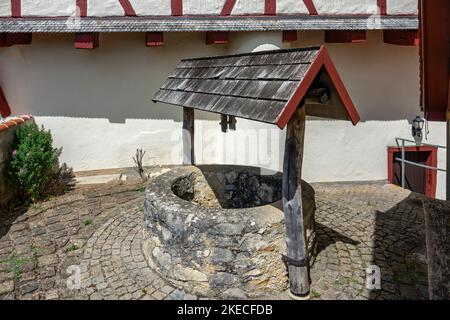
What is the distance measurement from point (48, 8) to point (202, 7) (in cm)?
297

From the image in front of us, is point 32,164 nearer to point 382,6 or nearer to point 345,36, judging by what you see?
point 345,36

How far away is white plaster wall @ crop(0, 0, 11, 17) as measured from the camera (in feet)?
20.7

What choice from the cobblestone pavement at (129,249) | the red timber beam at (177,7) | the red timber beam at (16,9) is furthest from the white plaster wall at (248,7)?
the red timber beam at (16,9)

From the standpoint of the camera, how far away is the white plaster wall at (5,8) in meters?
6.31

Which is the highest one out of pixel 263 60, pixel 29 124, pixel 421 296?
pixel 263 60

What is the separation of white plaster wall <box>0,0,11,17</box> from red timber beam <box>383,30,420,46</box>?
7.62 meters

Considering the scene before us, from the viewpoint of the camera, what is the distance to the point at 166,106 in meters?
7.46

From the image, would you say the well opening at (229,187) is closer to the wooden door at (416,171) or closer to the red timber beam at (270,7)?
the red timber beam at (270,7)

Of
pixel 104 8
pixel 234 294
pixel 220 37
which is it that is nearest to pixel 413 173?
pixel 220 37
